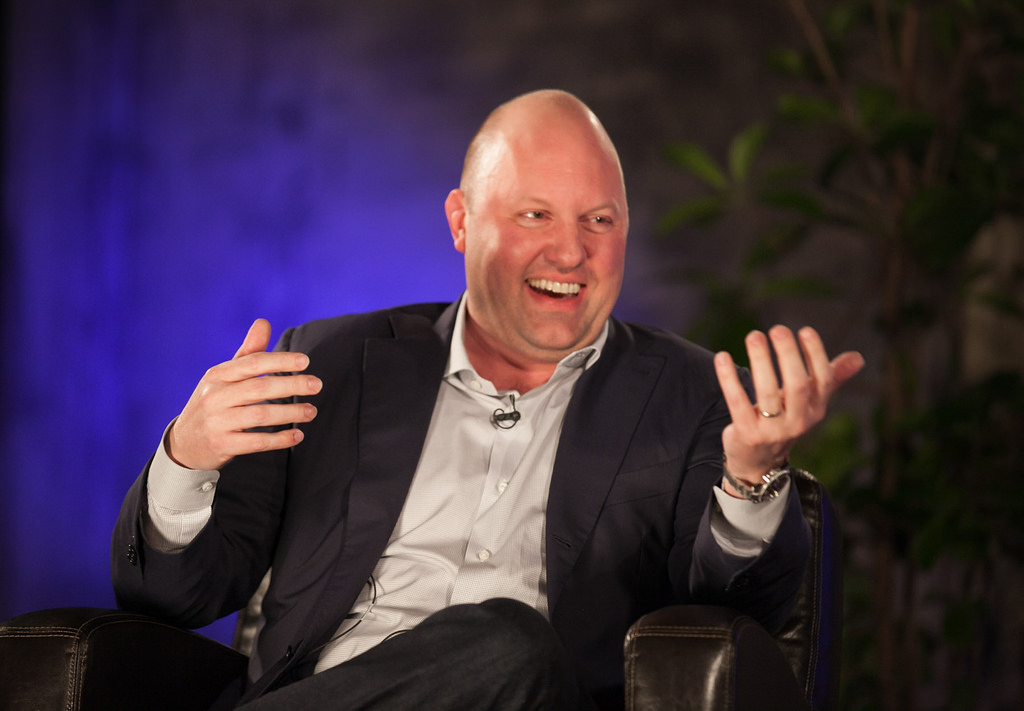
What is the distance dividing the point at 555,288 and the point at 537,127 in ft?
0.94

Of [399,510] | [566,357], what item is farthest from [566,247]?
[399,510]

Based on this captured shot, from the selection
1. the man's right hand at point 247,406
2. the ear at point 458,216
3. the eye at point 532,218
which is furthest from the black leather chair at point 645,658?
the ear at point 458,216

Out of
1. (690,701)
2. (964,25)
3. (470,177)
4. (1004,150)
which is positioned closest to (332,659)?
(690,701)

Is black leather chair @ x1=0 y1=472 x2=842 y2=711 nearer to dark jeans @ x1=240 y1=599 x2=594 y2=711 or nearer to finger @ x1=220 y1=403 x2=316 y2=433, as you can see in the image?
dark jeans @ x1=240 y1=599 x2=594 y2=711

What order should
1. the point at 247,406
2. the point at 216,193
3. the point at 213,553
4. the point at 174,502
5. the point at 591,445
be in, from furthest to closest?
the point at 216,193, the point at 591,445, the point at 213,553, the point at 174,502, the point at 247,406

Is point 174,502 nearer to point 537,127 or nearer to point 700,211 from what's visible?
point 537,127

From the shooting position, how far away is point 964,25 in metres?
2.54

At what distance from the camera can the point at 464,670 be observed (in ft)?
3.97

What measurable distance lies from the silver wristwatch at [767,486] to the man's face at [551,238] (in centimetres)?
48

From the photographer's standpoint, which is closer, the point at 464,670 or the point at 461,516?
the point at 464,670

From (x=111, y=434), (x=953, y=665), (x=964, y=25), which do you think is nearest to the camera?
(x=964, y=25)

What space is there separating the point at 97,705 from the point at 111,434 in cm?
184

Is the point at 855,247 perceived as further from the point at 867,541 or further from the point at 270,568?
the point at 270,568

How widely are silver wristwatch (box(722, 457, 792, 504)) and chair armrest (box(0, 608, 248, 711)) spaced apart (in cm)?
88
